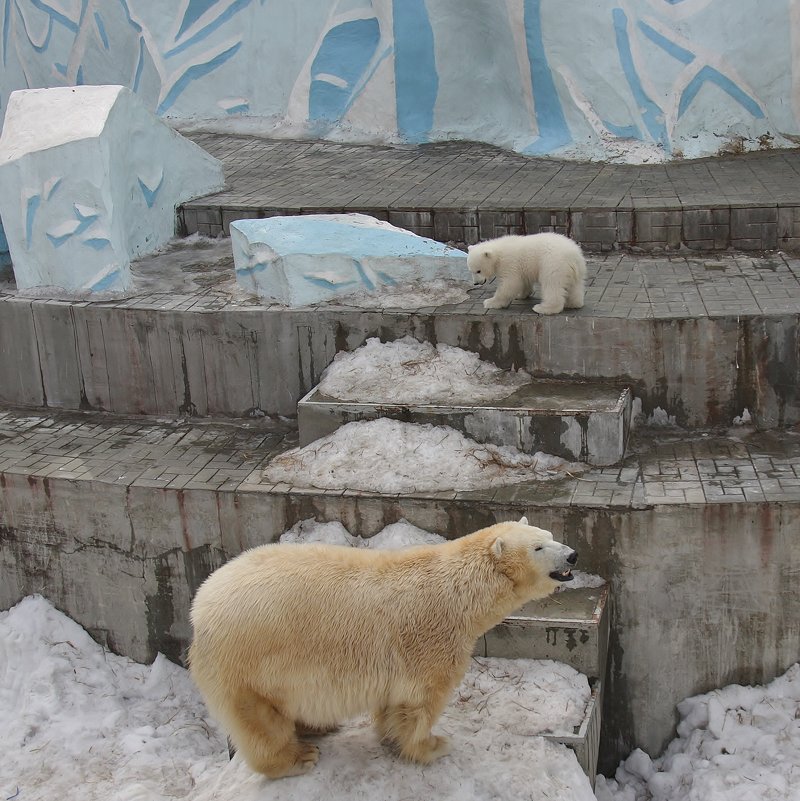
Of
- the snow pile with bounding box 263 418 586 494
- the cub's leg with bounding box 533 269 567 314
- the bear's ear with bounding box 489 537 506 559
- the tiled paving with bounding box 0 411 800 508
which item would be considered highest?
the cub's leg with bounding box 533 269 567 314

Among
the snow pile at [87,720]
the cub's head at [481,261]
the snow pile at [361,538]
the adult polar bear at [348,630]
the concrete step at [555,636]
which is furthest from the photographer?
the cub's head at [481,261]

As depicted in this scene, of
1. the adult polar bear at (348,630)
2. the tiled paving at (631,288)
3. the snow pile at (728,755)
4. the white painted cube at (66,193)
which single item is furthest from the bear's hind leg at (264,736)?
the white painted cube at (66,193)

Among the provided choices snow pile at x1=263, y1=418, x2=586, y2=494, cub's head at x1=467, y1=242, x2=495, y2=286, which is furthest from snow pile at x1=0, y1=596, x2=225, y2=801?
cub's head at x1=467, y1=242, x2=495, y2=286

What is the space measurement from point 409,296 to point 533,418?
1.52 m

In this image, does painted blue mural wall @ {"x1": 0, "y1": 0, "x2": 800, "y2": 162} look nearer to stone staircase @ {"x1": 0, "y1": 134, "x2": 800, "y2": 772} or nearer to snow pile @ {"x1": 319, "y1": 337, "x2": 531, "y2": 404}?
stone staircase @ {"x1": 0, "y1": 134, "x2": 800, "y2": 772}

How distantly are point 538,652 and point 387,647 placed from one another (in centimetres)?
125

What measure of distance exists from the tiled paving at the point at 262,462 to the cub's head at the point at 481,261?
4.72 feet

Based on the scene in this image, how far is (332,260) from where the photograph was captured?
7.13 meters

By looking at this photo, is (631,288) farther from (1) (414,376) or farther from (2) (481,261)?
(1) (414,376)

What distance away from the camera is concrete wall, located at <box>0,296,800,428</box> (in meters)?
6.35

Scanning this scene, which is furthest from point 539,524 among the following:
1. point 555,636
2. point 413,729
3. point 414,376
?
point 413,729

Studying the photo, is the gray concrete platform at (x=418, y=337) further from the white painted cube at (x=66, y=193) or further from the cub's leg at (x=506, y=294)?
the white painted cube at (x=66, y=193)

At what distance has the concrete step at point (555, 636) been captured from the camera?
17.2 ft

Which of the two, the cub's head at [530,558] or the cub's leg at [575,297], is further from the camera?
the cub's leg at [575,297]
